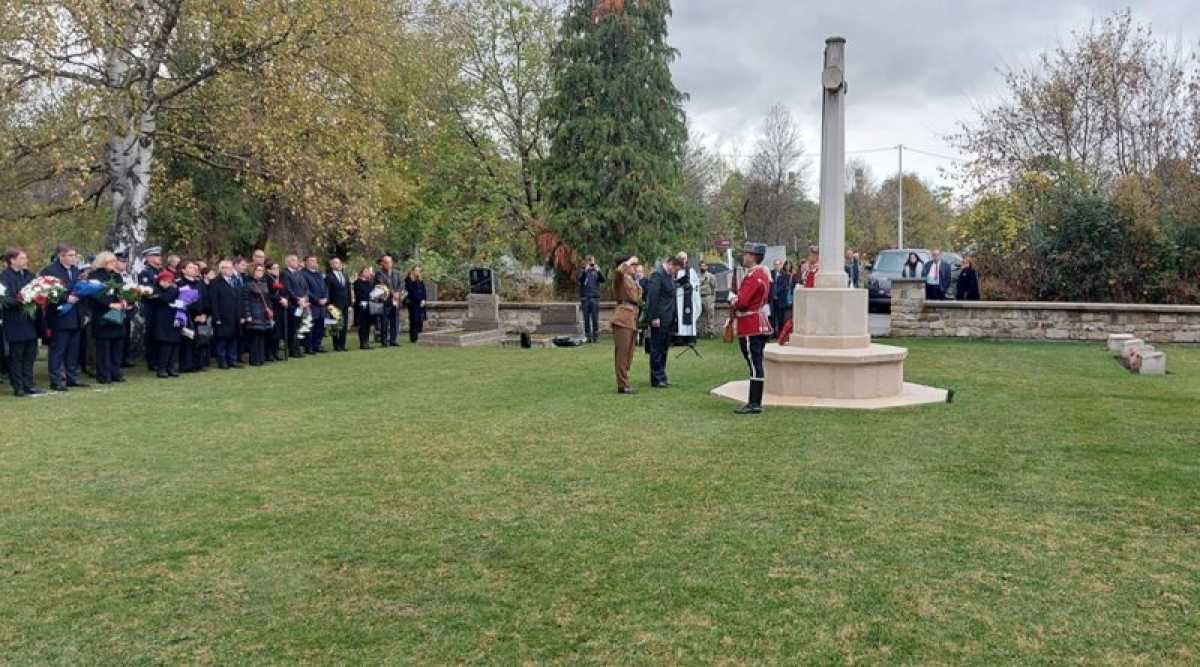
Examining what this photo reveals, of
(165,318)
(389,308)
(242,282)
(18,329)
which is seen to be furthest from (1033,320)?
(18,329)

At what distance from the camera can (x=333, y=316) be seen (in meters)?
17.3

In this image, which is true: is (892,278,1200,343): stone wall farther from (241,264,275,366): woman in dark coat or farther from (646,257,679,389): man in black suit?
(241,264,275,366): woman in dark coat

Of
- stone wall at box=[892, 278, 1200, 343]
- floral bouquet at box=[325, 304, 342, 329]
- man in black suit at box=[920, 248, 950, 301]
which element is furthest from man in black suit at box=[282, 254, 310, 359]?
man in black suit at box=[920, 248, 950, 301]

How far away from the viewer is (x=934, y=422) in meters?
8.57

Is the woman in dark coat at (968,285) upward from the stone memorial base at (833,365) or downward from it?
upward

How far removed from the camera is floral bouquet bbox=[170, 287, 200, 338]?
13.2 m

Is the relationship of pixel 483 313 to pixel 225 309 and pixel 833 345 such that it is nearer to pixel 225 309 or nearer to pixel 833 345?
pixel 225 309

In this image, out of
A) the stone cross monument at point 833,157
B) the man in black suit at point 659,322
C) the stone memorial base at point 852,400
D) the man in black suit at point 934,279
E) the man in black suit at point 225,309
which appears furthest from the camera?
the man in black suit at point 934,279

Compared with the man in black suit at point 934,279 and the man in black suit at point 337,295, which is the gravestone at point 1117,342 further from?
the man in black suit at point 337,295

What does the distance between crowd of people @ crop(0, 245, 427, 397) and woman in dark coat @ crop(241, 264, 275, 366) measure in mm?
18

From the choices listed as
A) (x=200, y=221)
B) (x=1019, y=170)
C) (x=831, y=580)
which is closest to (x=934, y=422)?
(x=831, y=580)

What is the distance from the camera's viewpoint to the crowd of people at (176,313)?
11414mm

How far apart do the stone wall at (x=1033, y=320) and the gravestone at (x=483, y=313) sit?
29.7ft

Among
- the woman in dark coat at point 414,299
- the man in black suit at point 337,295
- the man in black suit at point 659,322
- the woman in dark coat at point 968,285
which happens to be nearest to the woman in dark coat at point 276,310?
the man in black suit at point 337,295
